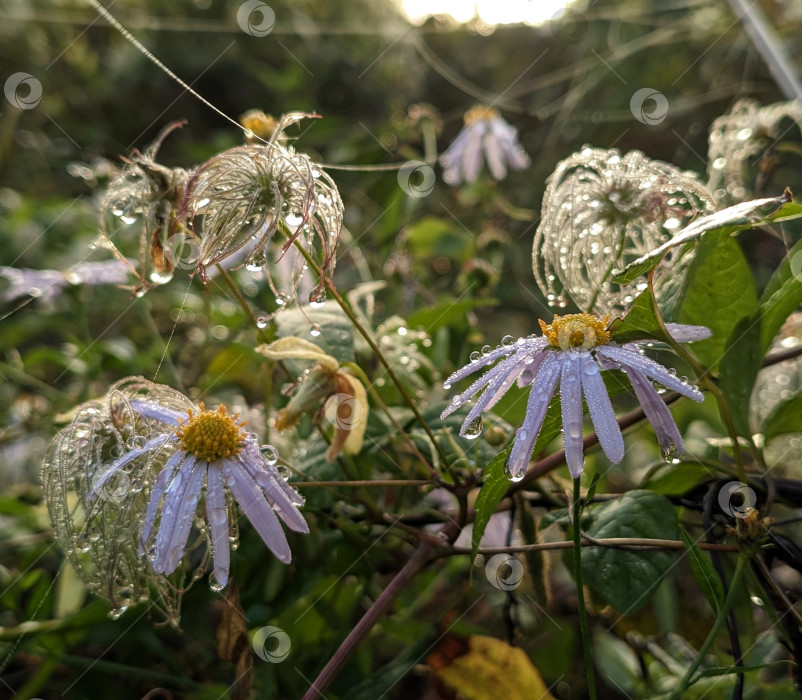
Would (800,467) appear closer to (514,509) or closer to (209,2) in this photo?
(514,509)

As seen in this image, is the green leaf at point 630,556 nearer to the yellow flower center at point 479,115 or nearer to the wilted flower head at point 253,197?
the wilted flower head at point 253,197

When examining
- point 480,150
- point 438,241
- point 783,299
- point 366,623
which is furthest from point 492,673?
point 480,150

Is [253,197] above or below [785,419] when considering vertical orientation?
above

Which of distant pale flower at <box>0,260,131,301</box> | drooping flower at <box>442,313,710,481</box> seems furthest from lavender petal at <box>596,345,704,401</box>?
distant pale flower at <box>0,260,131,301</box>

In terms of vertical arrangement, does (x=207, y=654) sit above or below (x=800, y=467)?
below

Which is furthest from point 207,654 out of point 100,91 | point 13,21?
point 13,21

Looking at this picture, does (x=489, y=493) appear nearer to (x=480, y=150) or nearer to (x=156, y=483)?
(x=156, y=483)
